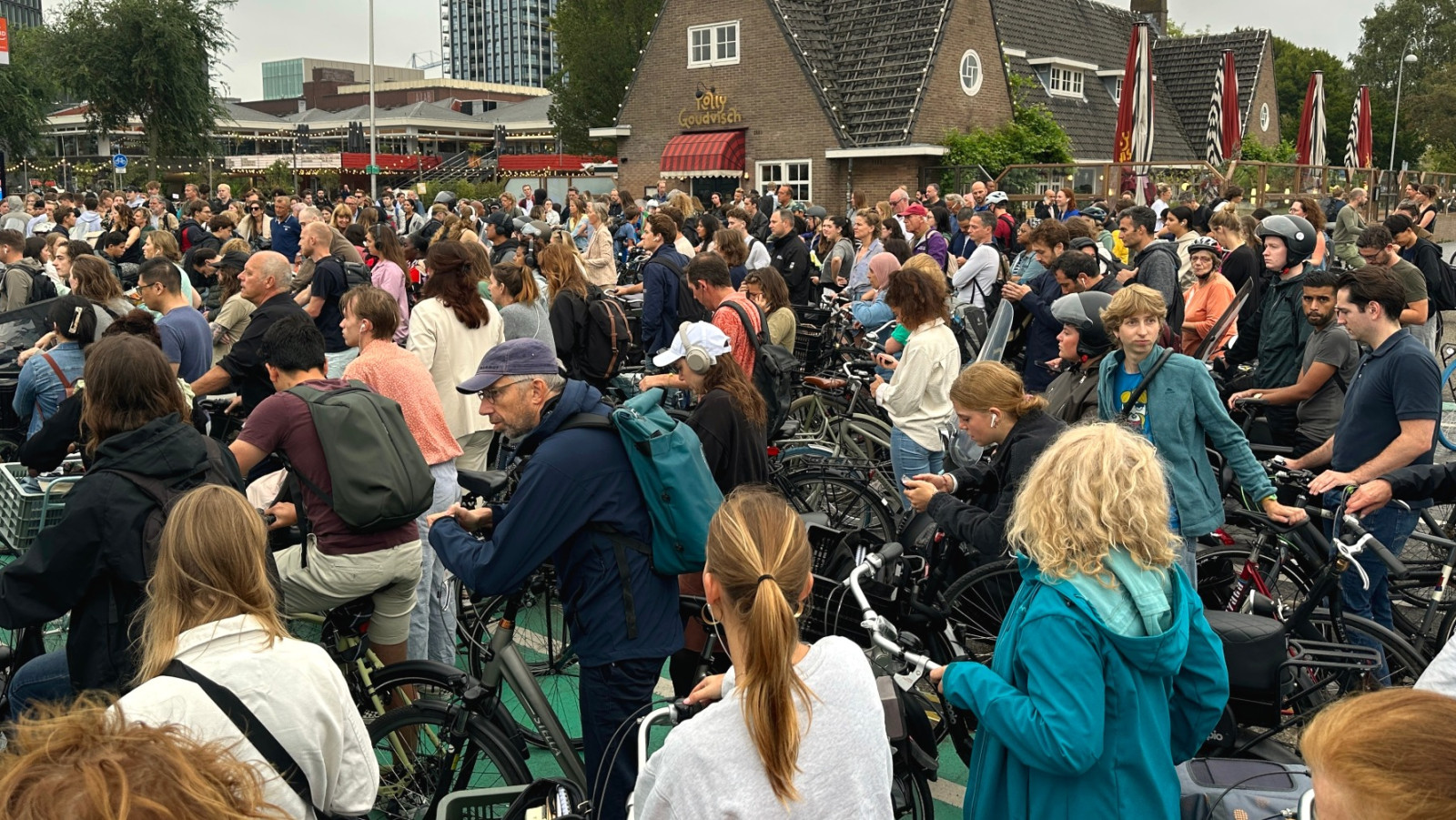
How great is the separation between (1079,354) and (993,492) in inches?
55.2

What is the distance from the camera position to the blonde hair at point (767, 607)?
243cm

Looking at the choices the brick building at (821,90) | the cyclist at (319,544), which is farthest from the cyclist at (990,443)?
the brick building at (821,90)

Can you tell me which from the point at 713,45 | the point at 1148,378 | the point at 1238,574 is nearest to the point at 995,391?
the point at 1148,378

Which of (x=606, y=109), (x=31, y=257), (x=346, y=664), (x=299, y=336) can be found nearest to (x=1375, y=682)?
(x=346, y=664)

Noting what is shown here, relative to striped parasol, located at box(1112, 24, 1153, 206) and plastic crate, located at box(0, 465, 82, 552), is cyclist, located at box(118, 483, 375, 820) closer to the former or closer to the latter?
plastic crate, located at box(0, 465, 82, 552)

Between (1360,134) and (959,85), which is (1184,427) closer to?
(959,85)

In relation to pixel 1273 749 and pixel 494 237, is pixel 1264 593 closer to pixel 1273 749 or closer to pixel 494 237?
pixel 1273 749

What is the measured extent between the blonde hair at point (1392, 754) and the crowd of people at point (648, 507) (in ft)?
0.03

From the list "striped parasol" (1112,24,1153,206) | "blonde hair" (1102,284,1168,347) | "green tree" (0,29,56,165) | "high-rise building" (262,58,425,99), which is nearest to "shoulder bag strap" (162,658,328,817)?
"blonde hair" (1102,284,1168,347)

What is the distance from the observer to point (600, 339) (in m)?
8.61

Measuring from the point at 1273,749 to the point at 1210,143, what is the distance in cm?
2456

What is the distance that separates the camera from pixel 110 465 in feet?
12.4

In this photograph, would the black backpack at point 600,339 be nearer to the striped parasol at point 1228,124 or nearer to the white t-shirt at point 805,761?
the white t-shirt at point 805,761

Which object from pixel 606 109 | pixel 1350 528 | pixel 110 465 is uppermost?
pixel 606 109
